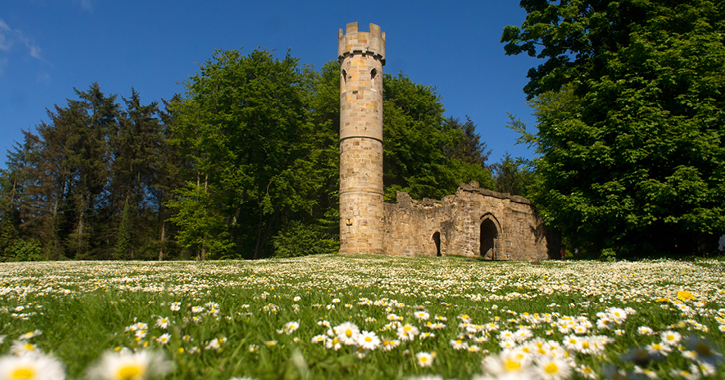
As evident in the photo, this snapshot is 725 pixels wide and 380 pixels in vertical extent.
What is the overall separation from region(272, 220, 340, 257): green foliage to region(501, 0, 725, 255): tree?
17.8 metres

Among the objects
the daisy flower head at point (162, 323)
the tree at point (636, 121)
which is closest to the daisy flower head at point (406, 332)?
the daisy flower head at point (162, 323)

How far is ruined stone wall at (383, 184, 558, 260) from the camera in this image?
86.6 feet

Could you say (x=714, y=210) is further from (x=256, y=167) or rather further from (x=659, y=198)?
(x=256, y=167)

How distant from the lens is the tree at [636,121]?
44.9ft

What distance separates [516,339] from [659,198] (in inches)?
552

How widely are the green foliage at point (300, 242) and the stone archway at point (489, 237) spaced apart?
453 inches

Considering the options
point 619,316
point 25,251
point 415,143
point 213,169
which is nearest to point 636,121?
point 619,316

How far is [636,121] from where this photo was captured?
47.7ft

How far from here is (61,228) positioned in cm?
3569

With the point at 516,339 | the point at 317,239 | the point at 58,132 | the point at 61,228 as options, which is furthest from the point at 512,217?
the point at 58,132

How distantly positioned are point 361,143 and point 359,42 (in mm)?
6860

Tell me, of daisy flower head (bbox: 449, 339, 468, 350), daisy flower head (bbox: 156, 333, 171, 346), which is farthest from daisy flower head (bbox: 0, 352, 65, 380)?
daisy flower head (bbox: 449, 339, 468, 350)

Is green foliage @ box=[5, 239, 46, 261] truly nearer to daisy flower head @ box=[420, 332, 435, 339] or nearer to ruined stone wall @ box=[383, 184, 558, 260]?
ruined stone wall @ box=[383, 184, 558, 260]

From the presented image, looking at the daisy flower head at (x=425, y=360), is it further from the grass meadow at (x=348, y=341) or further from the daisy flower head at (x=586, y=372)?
the daisy flower head at (x=586, y=372)
